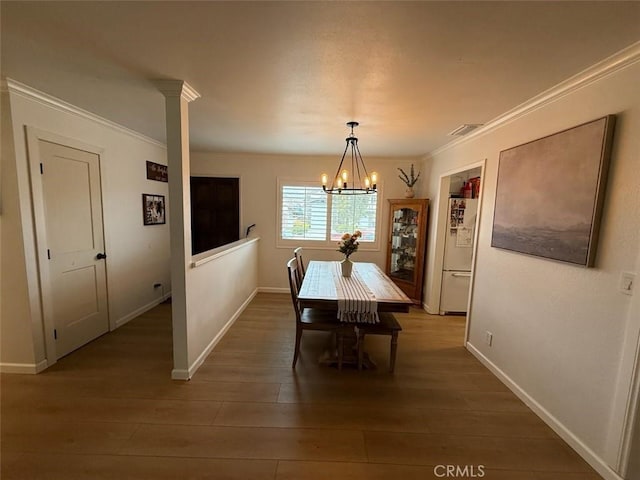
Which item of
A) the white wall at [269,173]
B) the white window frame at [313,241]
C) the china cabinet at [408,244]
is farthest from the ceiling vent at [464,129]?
the white window frame at [313,241]

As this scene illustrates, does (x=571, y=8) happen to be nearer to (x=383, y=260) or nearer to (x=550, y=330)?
(x=550, y=330)

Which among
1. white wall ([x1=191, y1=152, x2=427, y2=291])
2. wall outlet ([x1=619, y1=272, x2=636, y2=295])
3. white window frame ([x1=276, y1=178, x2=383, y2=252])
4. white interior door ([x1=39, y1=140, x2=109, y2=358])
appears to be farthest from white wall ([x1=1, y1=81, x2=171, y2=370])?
wall outlet ([x1=619, y1=272, x2=636, y2=295])

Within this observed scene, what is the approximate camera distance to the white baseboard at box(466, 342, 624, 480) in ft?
5.21

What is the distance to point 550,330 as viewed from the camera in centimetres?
200

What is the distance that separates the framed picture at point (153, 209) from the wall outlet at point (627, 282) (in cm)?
474

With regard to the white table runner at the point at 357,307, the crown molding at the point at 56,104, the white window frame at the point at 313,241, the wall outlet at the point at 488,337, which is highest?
the crown molding at the point at 56,104

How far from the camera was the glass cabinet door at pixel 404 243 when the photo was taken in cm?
438

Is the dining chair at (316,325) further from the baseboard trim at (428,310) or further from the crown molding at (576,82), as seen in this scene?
the crown molding at (576,82)

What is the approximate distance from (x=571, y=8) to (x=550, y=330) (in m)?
1.96

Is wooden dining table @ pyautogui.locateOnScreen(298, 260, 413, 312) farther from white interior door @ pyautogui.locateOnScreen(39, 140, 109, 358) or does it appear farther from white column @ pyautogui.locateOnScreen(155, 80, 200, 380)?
white interior door @ pyautogui.locateOnScreen(39, 140, 109, 358)

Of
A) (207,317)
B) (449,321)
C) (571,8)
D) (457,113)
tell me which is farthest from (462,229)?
(207,317)

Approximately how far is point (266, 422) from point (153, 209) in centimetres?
339

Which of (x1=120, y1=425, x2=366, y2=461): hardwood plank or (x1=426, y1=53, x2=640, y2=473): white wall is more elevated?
(x1=426, y1=53, x2=640, y2=473): white wall

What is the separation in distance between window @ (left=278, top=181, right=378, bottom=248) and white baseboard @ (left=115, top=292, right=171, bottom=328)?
6.75ft
